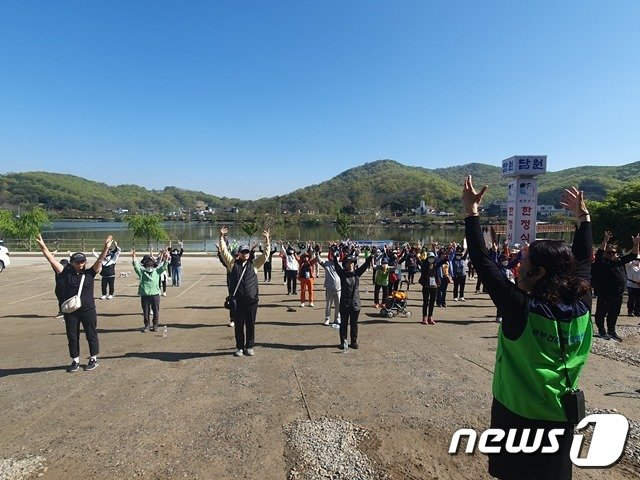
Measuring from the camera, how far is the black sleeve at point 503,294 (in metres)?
1.89

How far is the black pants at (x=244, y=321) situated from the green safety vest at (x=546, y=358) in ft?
17.1

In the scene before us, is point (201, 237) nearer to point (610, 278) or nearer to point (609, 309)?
point (609, 309)

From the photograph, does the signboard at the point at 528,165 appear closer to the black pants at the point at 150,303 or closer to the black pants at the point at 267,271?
the black pants at the point at 267,271

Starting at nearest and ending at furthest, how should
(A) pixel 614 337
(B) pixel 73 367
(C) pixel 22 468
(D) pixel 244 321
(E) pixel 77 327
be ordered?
(C) pixel 22 468 < (E) pixel 77 327 < (B) pixel 73 367 < (D) pixel 244 321 < (A) pixel 614 337

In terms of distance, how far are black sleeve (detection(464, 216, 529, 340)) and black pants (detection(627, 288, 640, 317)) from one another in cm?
1105

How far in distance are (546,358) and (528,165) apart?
17.7m

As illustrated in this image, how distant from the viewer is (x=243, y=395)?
17.1 feet

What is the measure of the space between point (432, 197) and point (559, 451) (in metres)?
167

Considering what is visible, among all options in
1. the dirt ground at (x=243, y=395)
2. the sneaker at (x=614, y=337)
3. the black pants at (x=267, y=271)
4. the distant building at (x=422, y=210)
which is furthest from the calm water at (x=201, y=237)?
the distant building at (x=422, y=210)

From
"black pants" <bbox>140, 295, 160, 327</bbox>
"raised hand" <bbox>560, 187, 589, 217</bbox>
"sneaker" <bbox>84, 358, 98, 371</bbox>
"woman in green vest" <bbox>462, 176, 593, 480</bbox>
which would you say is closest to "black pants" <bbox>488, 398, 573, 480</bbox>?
"woman in green vest" <bbox>462, 176, 593, 480</bbox>

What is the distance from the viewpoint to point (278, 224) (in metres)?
52.0

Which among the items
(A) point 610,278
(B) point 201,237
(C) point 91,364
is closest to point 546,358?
(C) point 91,364

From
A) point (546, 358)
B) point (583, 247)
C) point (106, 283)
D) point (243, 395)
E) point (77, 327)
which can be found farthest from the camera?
point (106, 283)

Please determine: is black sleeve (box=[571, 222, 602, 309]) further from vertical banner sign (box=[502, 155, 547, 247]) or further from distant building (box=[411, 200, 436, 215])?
distant building (box=[411, 200, 436, 215])
